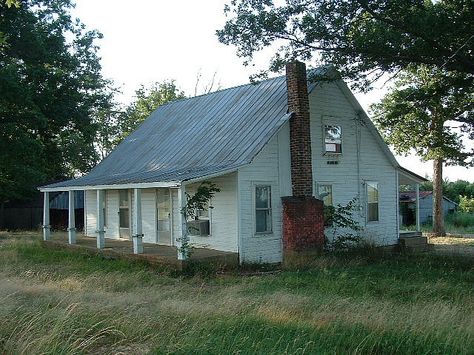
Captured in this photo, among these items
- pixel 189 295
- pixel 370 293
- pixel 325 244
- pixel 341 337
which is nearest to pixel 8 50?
pixel 325 244

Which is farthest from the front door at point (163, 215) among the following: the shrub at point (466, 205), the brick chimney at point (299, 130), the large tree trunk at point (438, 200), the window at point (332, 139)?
the shrub at point (466, 205)

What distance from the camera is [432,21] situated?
11.9 meters

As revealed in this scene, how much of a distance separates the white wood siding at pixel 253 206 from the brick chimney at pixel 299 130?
14.0 inches

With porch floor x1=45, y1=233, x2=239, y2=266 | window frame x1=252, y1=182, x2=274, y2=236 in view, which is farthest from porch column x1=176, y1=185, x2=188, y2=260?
window frame x1=252, y1=182, x2=274, y2=236

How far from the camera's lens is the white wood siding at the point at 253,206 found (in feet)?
50.7

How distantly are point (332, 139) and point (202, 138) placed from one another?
4.59m

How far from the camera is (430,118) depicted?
1017 inches

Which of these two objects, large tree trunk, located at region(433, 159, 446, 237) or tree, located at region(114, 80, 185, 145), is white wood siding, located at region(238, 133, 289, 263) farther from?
tree, located at region(114, 80, 185, 145)

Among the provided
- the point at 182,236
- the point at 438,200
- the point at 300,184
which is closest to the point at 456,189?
the point at 438,200

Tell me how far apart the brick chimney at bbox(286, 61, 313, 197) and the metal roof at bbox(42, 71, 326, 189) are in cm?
46

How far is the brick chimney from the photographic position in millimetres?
16297

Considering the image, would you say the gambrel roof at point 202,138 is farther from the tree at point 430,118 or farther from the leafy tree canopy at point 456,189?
the leafy tree canopy at point 456,189

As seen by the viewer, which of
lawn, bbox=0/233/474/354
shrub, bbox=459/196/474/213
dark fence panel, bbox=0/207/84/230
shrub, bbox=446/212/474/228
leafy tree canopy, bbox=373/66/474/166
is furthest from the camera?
shrub, bbox=459/196/474/213

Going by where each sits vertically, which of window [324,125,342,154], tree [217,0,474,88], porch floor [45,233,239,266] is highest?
tree [217,0,474,88]
